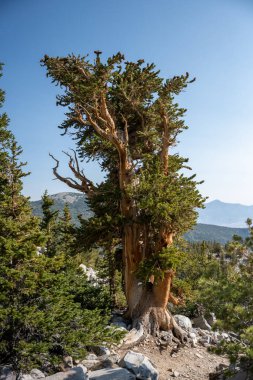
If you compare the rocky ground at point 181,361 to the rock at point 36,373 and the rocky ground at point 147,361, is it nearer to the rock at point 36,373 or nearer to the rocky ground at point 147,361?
the rocky ground at point 147,361

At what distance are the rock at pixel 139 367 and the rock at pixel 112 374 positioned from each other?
0.36 meters

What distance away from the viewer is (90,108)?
46.3 feet

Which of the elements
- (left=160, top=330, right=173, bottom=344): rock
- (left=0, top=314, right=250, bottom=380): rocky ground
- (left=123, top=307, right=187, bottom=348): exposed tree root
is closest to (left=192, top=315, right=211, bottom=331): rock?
(left=0, top=314, right=250, bottom=380): rocky ground

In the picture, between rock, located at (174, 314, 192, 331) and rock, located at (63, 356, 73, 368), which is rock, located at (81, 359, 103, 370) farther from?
rock, located at (174, 314, 192, 331)

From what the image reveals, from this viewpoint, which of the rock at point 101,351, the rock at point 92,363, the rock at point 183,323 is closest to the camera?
the rock at point 92,363

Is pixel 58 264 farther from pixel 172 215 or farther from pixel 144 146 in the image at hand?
pixel 144 146

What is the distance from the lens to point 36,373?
28.1ft

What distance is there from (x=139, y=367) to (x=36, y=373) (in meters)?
3.27

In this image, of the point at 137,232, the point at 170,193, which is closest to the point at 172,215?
the point at 170,193

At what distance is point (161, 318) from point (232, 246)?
23.3 feet

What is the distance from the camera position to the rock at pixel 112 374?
8516 millimetres

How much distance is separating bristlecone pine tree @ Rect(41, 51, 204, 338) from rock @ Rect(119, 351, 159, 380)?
117 inches

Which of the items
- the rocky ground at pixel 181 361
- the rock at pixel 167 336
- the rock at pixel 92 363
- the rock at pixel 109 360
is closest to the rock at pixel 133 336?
the rocky ground at pixel 181 361

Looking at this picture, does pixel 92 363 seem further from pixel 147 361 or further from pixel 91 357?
pixel 147 361
